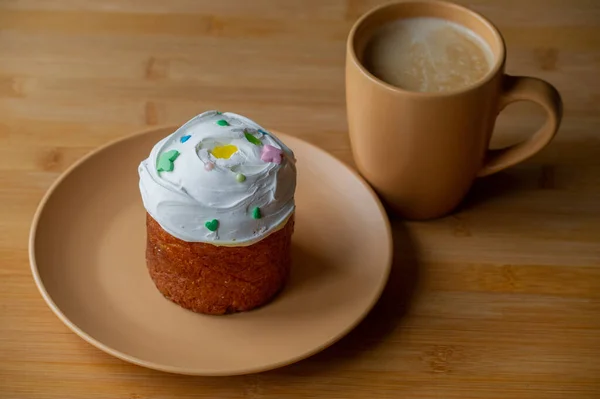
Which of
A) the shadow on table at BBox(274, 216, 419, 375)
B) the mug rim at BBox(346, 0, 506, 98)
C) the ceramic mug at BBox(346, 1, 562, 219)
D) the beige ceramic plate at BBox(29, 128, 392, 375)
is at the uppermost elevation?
the mug rim at BBox(346, 0, 506, 98)

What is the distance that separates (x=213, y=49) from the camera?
1.33 meters

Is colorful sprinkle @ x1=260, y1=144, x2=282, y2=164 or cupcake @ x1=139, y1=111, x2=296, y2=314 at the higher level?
colorful sprinkle @ x1=260, y1=144, x2=282, y2=164

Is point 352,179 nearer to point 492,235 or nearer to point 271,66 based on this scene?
point 492,235

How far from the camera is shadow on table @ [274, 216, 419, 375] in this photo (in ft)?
2.92

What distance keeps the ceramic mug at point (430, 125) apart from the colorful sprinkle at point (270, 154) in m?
0.17

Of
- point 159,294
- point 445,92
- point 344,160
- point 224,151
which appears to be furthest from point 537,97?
point 159,294

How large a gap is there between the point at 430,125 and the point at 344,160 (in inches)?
8.6

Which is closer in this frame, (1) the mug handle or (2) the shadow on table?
(2) the shadow on table

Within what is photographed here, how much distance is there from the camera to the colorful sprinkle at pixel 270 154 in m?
0.86

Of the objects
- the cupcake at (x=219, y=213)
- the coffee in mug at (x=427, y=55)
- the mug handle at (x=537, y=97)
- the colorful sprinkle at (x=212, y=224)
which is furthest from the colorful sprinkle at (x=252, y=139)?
the mug handle at (x=537, y=97)

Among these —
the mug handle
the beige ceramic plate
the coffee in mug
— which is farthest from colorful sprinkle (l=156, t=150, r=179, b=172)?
the mug handle

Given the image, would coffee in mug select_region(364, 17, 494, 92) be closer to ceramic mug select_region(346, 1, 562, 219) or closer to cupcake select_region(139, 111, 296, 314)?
ceramic mug select_region(346, 1, 562, 219)

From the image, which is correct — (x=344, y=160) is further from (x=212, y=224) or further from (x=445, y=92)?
(x=212, y=224)

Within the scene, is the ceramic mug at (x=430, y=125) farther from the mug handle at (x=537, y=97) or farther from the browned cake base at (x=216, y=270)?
the browned cake base at (x=216, y=270)
